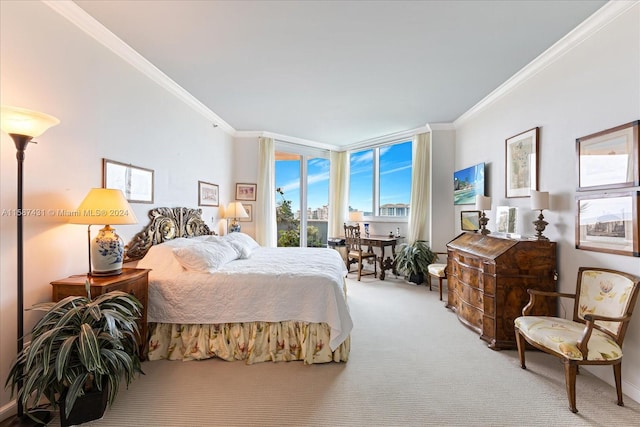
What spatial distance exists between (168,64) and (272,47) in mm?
1171

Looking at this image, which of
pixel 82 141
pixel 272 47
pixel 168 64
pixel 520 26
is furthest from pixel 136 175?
pixel 520 26

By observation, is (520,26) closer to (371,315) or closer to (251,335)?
(371,315)

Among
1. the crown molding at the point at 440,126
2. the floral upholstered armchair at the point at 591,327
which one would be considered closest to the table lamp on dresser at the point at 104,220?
the floral upholstered armchair at the point at 591,327

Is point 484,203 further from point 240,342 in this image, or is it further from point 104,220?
point 104,220

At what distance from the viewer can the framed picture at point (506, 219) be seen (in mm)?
3090

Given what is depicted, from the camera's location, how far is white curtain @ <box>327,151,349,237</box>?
20.7 ft

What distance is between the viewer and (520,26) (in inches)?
85.4

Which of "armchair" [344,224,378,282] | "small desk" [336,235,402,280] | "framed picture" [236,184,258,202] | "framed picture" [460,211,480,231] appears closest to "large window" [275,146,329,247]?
"framed picture" [236,184,258,202]

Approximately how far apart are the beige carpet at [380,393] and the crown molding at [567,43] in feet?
9.20

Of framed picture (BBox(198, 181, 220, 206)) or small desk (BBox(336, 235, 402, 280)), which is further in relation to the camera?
small desk (BBox(336, 235, 402, 280))

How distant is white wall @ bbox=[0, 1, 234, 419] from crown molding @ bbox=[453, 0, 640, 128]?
4.03 m

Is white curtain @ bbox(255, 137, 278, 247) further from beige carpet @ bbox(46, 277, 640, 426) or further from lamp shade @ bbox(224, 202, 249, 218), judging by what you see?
beige carpet @ bbox(46, 277, 640, 426)

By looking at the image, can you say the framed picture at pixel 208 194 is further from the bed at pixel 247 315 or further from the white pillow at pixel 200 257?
the bed at pixel 247 315

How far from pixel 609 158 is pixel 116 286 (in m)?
3.82
